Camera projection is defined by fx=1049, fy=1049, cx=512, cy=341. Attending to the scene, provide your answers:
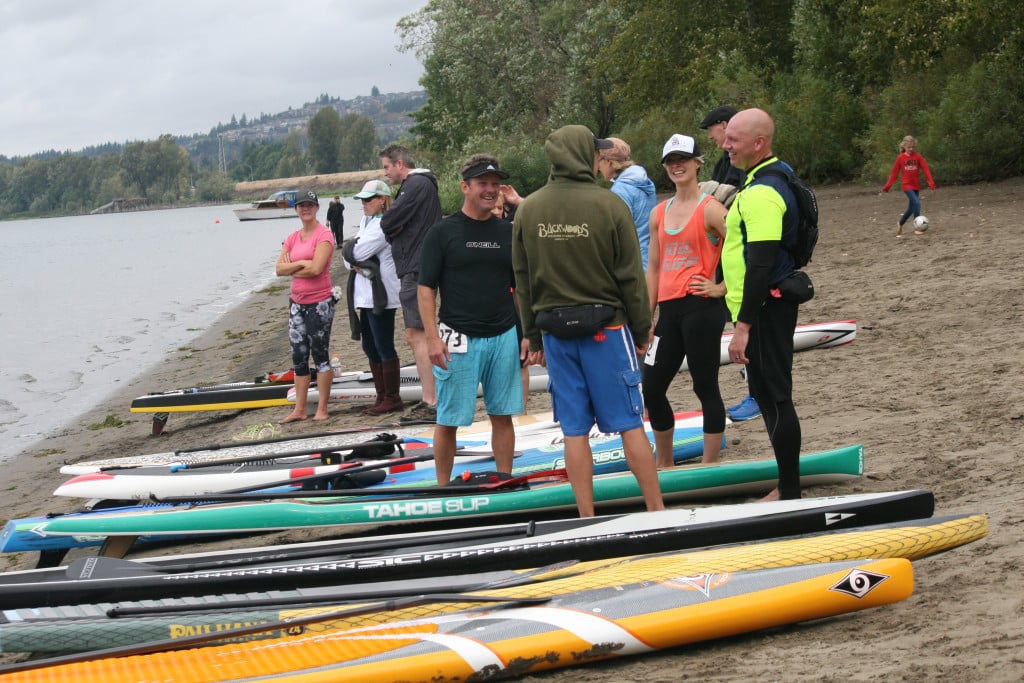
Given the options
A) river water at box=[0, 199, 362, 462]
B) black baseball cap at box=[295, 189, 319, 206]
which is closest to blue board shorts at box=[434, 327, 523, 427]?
black baseball cap at box=[295, 189, 319, 206]

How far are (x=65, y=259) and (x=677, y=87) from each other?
Answer: 1596 inches

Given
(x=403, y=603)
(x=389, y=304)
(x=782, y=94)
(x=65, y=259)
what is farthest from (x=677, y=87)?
(x=65, y=259)

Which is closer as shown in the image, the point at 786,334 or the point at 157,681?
the point at 157,681

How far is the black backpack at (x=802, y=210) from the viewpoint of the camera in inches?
182

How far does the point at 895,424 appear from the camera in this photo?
20.7 ft

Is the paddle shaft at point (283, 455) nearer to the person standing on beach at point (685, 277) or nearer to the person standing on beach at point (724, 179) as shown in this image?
the person standing on beach at point (685, 277)

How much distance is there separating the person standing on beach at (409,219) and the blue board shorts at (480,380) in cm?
225

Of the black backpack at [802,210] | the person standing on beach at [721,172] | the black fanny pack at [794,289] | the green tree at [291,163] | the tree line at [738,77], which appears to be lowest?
the black fanny pack at [794,289]

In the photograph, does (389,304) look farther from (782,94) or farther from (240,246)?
(240,246)

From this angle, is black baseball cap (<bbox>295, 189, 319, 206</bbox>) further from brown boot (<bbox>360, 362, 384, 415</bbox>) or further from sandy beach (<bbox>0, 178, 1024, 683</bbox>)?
sandy beach (<bbox>0, 178, 1024, 683</bbox>)

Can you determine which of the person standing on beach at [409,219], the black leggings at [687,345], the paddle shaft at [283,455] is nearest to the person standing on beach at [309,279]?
the person standing on beach at [409,219]

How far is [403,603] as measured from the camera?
13.3 feet

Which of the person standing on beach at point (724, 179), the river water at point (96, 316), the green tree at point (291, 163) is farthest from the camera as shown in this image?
the green tree at point (291, 163)

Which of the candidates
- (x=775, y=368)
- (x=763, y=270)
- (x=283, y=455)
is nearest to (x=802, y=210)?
(x=763, y=270)
